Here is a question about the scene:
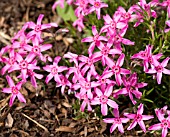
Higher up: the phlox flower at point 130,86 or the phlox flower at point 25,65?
the phlox flower at point 25,65

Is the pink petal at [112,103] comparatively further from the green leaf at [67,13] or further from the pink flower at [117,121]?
the green leaf at [67,13]

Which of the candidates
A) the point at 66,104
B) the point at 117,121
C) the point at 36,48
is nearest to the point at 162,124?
the point at 117,121

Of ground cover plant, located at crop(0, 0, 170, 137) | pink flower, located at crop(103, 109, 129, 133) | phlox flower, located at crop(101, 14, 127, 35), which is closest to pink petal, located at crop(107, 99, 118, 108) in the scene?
ground cover plant, located at crop(0, 0, 170, 137)

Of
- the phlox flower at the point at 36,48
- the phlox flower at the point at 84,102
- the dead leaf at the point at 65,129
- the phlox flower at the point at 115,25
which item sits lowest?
the dead leaf at the point at 65,129

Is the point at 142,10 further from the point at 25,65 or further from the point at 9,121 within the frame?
the point at 9,121

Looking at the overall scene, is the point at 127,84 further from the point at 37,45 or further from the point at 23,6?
the point at 23,6

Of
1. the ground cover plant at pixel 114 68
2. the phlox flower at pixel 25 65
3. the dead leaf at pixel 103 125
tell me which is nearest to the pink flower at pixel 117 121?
the ground cover plant at pixel 114 68
